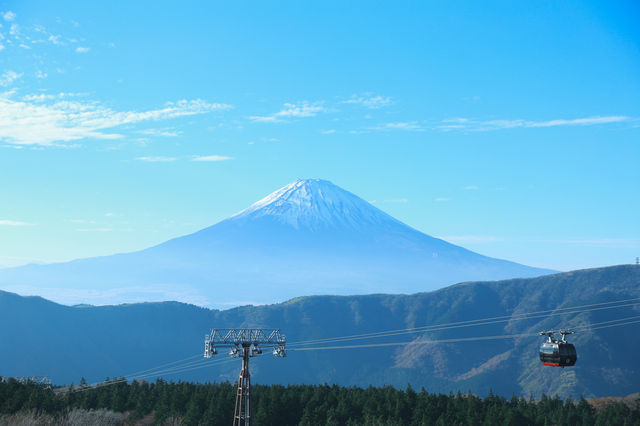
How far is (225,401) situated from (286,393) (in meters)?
14.9

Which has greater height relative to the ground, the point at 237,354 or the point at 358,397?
the point at 237,354

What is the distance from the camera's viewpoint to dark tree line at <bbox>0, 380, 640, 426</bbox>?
118m

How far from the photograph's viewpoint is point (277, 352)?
7438 cm

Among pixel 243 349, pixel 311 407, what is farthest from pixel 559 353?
pixel 311 407

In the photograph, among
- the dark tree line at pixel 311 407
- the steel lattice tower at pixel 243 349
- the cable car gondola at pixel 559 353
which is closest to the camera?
the cable car gondola at pixel 559 353

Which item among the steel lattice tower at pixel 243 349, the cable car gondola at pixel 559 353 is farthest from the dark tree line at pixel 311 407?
the cable car gondola at pixel 559 353

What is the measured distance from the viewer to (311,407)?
127312 mm

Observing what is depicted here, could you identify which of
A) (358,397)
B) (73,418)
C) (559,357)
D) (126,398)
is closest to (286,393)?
(358,397)

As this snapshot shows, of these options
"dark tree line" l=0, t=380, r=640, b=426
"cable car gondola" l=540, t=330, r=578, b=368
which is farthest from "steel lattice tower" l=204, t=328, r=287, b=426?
"dark tree line" l=0, t=380, r=640, b=426

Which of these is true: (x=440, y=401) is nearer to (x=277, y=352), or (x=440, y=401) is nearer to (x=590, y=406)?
(x=590, y=406)

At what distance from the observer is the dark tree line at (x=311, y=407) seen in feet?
386

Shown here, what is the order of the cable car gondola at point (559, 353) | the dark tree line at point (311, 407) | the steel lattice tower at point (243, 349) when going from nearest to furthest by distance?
the cable car gondola at point (559, 353)
the steel lattice tower at point (243, 349)
the dark tree line at point (311, 407)

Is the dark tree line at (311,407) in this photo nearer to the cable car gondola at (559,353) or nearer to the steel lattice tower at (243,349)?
the steel lattice tower at (243,349)

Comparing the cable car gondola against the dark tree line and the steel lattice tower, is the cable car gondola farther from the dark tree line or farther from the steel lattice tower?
the dark tree line
